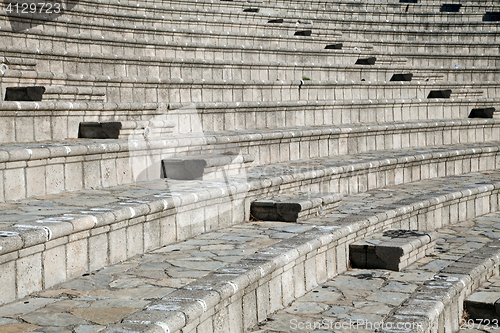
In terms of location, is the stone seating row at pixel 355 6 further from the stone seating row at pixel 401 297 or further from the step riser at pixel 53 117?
the stone seating row at pixel 401 297

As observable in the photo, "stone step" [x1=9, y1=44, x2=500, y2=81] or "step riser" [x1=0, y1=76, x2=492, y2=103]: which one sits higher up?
"stone step" [x1=9, y1=44, x2=500, y2=81]

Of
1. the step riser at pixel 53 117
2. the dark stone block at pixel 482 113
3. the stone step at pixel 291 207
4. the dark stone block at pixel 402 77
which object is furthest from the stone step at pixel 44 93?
the dark stone block at pixel 482 113

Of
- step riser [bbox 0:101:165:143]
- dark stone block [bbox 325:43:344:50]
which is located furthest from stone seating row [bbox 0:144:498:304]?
dark stone block [bbox 325:43:344:50]

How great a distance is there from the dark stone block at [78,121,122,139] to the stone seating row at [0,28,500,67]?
69.8 inches

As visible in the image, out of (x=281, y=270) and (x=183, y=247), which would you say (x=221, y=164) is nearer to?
(x=183, y=247)

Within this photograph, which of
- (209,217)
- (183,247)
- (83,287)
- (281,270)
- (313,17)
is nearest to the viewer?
(83,287)

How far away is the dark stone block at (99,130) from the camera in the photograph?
23.6 feet

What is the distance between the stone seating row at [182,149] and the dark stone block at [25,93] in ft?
2.73

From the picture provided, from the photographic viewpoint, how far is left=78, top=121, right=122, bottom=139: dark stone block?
721cm

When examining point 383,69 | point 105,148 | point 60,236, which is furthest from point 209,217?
point 383,69

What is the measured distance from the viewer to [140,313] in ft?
11.7

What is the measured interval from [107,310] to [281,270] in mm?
1645

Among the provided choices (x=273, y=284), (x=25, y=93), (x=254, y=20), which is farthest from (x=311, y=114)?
(x=273, y=284)

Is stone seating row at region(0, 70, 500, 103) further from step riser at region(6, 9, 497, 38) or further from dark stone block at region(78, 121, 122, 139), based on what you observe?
step riser at region(6, 9, 497, 38)
